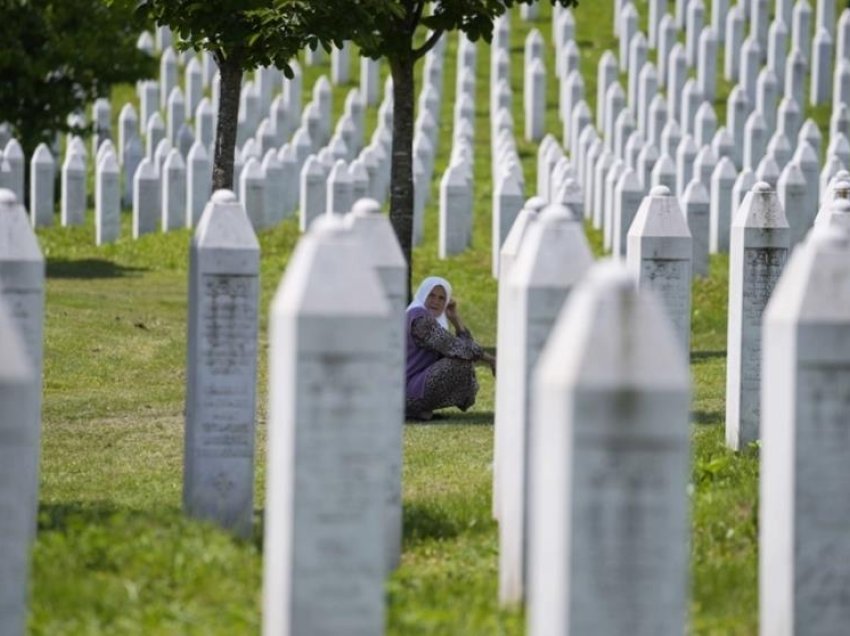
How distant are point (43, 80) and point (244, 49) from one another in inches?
592

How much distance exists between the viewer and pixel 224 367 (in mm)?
10008

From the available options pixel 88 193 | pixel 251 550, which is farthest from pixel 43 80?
pixel 251 550

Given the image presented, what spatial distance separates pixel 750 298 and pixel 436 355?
3054mm

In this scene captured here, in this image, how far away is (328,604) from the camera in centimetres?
703

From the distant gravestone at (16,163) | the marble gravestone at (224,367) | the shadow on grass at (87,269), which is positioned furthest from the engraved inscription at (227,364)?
the distant gravestone at (16,163)

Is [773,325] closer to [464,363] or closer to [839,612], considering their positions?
[839,612]

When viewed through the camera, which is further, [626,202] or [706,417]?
[626,202]

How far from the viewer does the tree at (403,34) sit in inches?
648

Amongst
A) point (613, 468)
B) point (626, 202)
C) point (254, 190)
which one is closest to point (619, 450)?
point (613, 468)

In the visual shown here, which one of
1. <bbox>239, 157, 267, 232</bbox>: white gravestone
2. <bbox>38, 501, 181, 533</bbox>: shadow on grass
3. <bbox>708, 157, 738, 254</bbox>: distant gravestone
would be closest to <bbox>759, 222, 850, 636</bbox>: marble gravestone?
<bbox>38, 501, 181, 533</bbox>: shadow on grass

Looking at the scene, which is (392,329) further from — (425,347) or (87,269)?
(87,269)

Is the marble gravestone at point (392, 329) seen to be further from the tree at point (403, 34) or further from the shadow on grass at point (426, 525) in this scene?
the tree at point (403, 34)

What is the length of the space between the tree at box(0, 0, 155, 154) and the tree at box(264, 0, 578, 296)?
12.5 meters

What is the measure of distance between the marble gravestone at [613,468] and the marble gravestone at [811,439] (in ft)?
3.44
